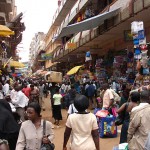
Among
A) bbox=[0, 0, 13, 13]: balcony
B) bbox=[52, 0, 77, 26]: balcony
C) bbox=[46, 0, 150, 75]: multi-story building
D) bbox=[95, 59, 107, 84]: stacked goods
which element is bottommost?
bbox=[95, 59, 107, 84]: stacked goods

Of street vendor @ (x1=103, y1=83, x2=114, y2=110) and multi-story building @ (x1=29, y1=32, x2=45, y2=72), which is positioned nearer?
street vendor @ (x1=103, y1=83, x2=114, y2=110)

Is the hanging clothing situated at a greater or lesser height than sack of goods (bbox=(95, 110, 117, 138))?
greater

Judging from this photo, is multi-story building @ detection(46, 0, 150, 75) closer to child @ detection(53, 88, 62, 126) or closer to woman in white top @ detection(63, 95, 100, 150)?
child @ detection(53, 88, 62, 126)

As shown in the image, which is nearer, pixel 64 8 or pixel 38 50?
pixel 64 8

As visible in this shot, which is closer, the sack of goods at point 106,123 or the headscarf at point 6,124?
the headscarf at point 6,124

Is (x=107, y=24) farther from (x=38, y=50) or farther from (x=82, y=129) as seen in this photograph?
(x=38, y=50)

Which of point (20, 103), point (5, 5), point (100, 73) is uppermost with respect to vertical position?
point (5, 5)

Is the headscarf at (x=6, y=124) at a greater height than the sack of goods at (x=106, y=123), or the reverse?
the headscarf at (x=6, y=124)

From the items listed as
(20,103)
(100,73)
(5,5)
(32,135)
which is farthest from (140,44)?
(5,5)

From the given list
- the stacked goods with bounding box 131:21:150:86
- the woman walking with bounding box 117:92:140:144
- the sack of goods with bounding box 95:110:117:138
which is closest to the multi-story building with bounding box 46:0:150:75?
the stacked goods with bounding box 131:21:150:86

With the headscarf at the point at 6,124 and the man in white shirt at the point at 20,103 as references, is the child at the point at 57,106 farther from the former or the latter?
the headscarf at the point at 6,124

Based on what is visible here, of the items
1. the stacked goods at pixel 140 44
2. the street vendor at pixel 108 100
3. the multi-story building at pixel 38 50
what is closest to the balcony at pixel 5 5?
the street vendor at pixel 108 100

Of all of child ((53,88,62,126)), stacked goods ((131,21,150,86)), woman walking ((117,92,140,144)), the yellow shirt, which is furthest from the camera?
child ((53,88,62,126))


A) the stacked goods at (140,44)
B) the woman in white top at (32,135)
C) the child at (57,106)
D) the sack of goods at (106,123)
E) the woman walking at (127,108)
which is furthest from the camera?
the child at (57,106)
